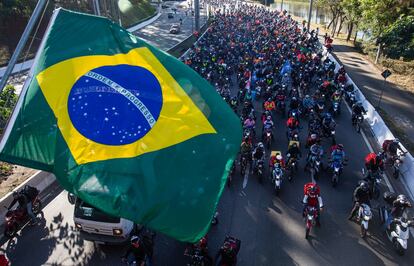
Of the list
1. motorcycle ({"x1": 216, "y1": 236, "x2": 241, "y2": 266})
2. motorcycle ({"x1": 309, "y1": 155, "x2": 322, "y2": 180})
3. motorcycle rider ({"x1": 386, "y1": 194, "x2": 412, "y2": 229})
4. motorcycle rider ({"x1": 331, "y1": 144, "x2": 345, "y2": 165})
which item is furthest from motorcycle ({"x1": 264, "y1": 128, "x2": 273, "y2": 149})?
motorcycle ({"x1": 216, "y1": 236, "x2": 241, "y2": 266})

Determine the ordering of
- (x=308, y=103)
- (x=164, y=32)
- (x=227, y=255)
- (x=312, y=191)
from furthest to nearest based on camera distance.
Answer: (x=164, y=32)
(x=308, y=103)
(x=312, y=191)
(x=227, y=255)

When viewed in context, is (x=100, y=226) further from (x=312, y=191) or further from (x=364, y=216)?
(x=364, y=216)

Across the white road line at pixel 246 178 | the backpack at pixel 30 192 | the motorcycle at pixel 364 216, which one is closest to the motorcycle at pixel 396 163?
the motorcycle at pixel 364 216

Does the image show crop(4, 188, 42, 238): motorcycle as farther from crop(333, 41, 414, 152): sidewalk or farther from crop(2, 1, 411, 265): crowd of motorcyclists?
crop(333, 41, 414, 152): sidewalk

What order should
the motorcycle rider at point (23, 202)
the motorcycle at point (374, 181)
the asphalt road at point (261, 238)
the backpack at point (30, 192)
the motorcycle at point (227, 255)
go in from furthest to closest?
the motorcycle at point (374, 181) < the backpack at point (30, 192) < the motorcycle rider at point (23, 202) < the asphalt road at point (261, 238) < the motorcycle at point (227, 255)

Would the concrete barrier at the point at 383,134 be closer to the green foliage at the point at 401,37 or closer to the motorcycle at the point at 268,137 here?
the motorcycle at the point at 268,137

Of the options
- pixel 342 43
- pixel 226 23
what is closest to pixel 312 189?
pixel 342 43

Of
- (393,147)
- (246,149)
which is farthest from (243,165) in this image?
(393,147)
